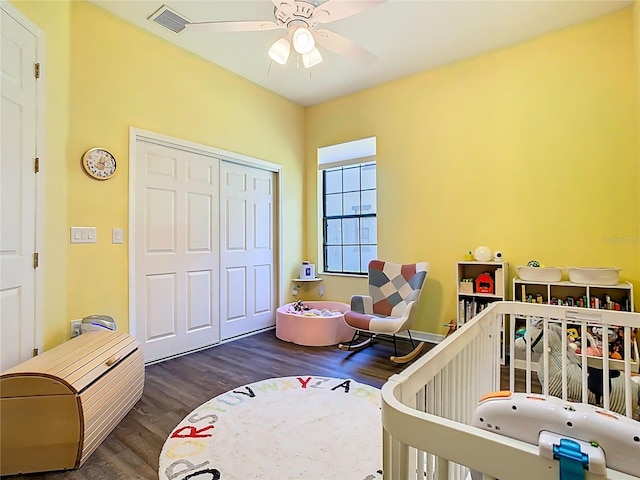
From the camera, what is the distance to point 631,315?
1536 millimetres

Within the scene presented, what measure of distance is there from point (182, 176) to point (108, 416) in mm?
2199

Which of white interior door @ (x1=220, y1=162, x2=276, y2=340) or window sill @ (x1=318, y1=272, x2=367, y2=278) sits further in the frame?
window sill @ (x1=318, y1=272, x2=367, y2=278)

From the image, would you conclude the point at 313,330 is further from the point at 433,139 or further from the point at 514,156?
the point at 514,156

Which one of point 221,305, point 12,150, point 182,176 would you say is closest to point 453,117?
point 182,176

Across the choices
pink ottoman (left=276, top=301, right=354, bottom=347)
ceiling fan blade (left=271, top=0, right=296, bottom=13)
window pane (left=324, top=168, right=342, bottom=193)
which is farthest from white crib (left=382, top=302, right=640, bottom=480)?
window pane (left=324, top=168, right=342, bottom=193)

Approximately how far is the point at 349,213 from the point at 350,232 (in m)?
0.27

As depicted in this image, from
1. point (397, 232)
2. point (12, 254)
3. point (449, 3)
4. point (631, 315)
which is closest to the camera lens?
point (631, 315)

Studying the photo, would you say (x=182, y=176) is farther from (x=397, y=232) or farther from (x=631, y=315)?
(x=631, y=315)

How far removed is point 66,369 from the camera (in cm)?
172

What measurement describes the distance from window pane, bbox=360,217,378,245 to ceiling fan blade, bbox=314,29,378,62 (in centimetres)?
216

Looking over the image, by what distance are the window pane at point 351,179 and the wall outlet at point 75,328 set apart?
11.0ft

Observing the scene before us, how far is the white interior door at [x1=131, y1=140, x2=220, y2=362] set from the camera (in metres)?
3.02

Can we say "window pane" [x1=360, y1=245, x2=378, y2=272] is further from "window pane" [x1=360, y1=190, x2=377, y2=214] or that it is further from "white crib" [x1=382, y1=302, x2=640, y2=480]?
"white crib" [x1=382, y1=302, x2=640, y2=480]

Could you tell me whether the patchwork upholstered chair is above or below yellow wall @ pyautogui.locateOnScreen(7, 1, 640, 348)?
below
